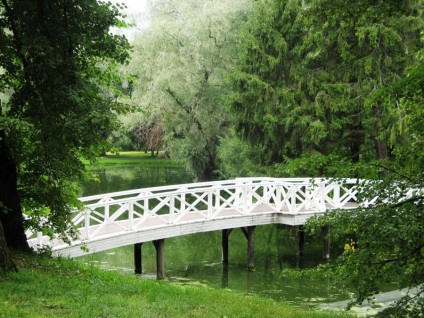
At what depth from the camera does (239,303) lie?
903 centimetres

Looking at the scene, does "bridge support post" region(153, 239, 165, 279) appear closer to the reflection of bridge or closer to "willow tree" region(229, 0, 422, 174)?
the reflection of bridge

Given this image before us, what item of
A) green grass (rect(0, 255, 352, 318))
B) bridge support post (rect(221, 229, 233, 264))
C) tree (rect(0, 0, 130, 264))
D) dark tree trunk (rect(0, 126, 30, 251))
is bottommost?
bridge support post (rect(221, 229, 233, 264))

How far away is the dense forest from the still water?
2.70 meters

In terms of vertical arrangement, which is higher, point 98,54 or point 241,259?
point 98,54

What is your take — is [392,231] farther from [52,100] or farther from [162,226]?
[162,226]

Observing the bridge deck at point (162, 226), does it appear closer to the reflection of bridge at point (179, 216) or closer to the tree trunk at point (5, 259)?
the reflection of bridge at point (179, 216)

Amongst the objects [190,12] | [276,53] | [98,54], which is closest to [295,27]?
[276,53]

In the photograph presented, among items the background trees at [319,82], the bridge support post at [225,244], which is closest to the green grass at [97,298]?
the background trees at [319,82]

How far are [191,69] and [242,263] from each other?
13.8 m

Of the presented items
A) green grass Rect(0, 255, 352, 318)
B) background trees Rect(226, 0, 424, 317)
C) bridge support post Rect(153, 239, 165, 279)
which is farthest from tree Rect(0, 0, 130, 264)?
background trees Rect(226, 0, 424, 317)

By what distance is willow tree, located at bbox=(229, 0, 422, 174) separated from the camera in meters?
21.0

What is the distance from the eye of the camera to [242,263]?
1897 centimetres

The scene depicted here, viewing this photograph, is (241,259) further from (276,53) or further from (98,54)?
(98,54)

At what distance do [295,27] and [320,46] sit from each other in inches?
74.6
